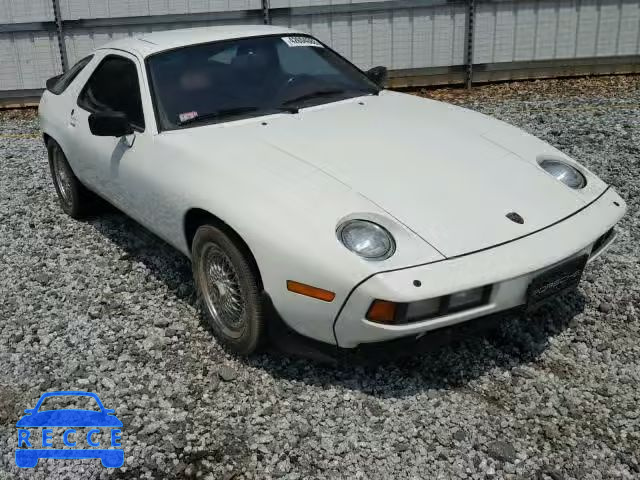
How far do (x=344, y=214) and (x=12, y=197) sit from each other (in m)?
4.32

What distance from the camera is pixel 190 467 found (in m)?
2.66

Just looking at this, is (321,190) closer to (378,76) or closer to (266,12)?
(378,76)

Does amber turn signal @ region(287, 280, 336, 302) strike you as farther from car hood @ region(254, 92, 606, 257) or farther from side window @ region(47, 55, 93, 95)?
side window @ region(47, 55, 93, 95)

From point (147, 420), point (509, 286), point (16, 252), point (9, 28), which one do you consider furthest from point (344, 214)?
point (9, 28)

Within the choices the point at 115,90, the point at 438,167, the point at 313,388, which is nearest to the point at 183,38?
the point at 115,90

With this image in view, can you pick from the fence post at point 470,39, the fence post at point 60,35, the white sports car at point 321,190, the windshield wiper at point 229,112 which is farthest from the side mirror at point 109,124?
the fence post at point 470,39

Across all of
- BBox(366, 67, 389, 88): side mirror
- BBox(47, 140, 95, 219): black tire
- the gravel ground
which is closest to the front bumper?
the gravel ground

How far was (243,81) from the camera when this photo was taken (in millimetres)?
3943

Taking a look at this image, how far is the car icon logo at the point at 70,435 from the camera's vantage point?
9.07 feet

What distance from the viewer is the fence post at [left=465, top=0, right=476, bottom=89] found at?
9.52 meters

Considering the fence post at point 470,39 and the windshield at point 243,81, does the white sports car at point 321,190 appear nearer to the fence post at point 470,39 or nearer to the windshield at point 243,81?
the windshield at point 243,81

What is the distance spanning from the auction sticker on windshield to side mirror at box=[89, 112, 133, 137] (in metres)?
1.24

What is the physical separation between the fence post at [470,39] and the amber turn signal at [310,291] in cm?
788

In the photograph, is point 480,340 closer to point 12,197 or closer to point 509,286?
point 509,286
